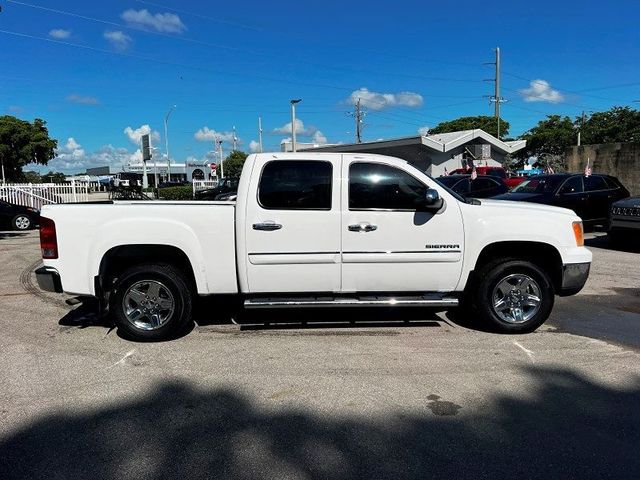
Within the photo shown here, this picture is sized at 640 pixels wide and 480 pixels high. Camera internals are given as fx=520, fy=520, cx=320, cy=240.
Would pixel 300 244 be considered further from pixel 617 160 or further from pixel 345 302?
pixel 617 160

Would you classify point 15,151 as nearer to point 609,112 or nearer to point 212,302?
point 212,302

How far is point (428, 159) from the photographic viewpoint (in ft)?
117

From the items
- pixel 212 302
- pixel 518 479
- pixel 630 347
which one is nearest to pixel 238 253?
pixel 212 302

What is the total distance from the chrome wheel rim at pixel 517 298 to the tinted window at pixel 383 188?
1.33 meters

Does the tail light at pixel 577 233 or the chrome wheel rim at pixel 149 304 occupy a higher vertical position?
the tail light at pixel 577 233

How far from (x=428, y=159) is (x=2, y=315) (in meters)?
31.9

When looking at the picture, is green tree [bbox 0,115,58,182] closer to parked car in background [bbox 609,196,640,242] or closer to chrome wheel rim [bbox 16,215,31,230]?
chrome wheel rim [bbox 16,215,31,230]

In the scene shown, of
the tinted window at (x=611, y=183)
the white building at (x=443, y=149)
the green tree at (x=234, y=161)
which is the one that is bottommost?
the tinted window at (x=611, y=183)

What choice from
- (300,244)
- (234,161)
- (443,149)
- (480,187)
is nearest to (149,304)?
(300,244)

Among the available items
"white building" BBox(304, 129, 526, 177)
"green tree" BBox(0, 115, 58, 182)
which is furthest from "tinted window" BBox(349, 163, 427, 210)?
"green tree" BBox(0, 115, 58, 182)

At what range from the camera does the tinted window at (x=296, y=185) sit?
530 centimetres

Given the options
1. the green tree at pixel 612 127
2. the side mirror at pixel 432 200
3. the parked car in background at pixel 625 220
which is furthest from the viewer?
the green tree at pixel 612 127

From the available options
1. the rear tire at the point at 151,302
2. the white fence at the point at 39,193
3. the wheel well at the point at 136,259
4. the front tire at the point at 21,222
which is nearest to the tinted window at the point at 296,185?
the wheel well at the point at 136,259

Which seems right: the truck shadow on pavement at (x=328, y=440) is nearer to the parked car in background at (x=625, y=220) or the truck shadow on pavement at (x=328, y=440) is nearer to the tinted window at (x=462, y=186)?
the parked car in background at (x=625, y=220)
